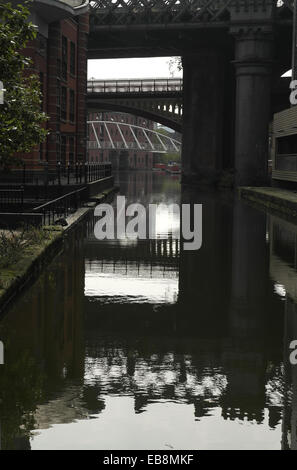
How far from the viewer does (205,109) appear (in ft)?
219

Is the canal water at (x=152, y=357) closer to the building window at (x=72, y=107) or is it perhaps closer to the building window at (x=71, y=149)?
the building window at (x=71, y=149)

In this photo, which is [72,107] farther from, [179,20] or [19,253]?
[19,253]

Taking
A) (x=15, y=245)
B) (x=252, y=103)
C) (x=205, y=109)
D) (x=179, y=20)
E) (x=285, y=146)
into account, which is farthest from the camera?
(x=205, y=109)

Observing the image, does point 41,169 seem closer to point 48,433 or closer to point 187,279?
point 187,279

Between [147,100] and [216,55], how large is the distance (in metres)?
34.8

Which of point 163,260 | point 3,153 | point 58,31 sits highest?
point 58,31

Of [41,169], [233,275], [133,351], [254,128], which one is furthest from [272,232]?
[254,128]

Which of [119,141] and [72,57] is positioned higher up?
[72,57]

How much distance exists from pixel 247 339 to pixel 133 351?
1587 millimetres

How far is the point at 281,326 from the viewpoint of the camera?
10812mm

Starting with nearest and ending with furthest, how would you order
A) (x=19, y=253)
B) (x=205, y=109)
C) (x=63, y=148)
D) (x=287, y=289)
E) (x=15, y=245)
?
(x=287, y=289) → (x=19, y=253) → (x=15, y=245) → (x=63, y=148) → (x=205, y=109)

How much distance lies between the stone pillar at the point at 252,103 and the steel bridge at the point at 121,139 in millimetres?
111095

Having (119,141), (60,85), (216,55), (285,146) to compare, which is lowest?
(285,146)

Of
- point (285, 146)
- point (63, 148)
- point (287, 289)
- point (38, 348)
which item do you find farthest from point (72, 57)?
point (38, 348)
